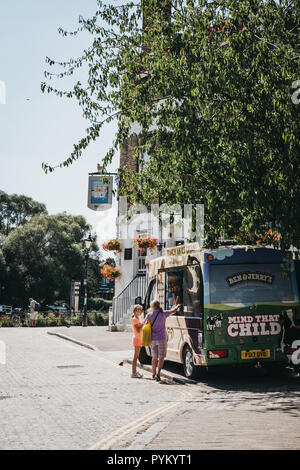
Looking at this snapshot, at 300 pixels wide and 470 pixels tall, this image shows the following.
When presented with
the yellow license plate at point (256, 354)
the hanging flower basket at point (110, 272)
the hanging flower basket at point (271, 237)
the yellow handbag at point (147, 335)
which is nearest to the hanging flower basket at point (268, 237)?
the hanging flower basket at point (271, 237)

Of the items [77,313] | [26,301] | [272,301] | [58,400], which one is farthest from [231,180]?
[26,301]

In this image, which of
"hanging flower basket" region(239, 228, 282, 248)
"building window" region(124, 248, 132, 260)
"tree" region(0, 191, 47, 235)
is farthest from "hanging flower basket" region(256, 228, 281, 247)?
"tree" region(0, 191, 47, 235)

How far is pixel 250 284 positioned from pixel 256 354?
1.43m

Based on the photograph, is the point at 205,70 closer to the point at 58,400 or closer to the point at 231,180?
the point at 231,180

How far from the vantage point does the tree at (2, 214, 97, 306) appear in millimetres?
55031

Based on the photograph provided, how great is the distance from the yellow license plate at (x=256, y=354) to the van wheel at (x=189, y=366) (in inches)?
46.1

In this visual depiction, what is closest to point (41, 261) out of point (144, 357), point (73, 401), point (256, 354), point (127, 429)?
point (144, 357)

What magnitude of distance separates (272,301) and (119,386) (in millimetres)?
3614

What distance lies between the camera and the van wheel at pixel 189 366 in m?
12.2

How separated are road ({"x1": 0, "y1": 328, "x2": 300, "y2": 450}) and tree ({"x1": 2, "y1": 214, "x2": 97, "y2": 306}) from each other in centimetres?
4081

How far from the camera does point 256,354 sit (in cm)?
1167

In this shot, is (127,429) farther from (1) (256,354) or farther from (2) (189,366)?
(2) (189,366)

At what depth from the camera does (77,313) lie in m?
37.9

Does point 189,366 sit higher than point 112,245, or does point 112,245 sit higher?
point 112,245
